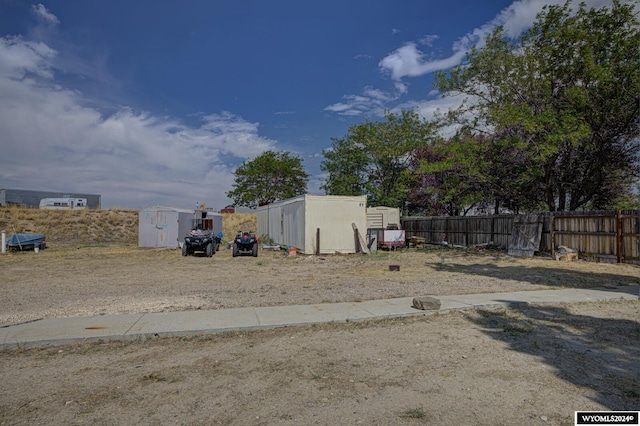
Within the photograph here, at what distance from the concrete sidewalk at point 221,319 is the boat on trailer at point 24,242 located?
20540 mm

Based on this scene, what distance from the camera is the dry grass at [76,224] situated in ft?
103

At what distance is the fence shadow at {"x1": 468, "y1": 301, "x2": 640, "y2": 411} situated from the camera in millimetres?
4109

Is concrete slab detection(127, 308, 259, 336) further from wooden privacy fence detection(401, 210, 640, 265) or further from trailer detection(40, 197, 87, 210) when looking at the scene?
trailer detection(40, 197, 87, 210)

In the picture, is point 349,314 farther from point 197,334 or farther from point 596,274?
point 596,274

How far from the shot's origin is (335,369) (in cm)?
466

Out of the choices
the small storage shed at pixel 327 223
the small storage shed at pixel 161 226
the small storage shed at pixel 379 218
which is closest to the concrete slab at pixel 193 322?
the small storage shed at pixel 327 223

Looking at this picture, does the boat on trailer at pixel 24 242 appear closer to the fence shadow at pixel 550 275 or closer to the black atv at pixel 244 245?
the black atv at pixel 244 245

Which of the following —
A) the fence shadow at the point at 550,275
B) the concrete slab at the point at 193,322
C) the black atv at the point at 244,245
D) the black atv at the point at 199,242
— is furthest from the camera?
the black atv at the point at 244,245

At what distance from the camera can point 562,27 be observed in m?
19.1

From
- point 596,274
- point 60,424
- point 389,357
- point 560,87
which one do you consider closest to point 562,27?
point 560,87

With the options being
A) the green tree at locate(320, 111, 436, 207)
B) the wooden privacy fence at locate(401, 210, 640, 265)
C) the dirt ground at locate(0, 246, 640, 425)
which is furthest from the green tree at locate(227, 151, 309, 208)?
the dirt ground at locate(0, 246, 640, 425)

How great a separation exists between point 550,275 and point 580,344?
7980 millimetres

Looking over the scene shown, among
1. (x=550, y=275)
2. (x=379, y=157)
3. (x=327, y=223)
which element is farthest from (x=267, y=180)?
(x=550, y=275)

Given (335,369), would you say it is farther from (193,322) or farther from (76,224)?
(76,224)
